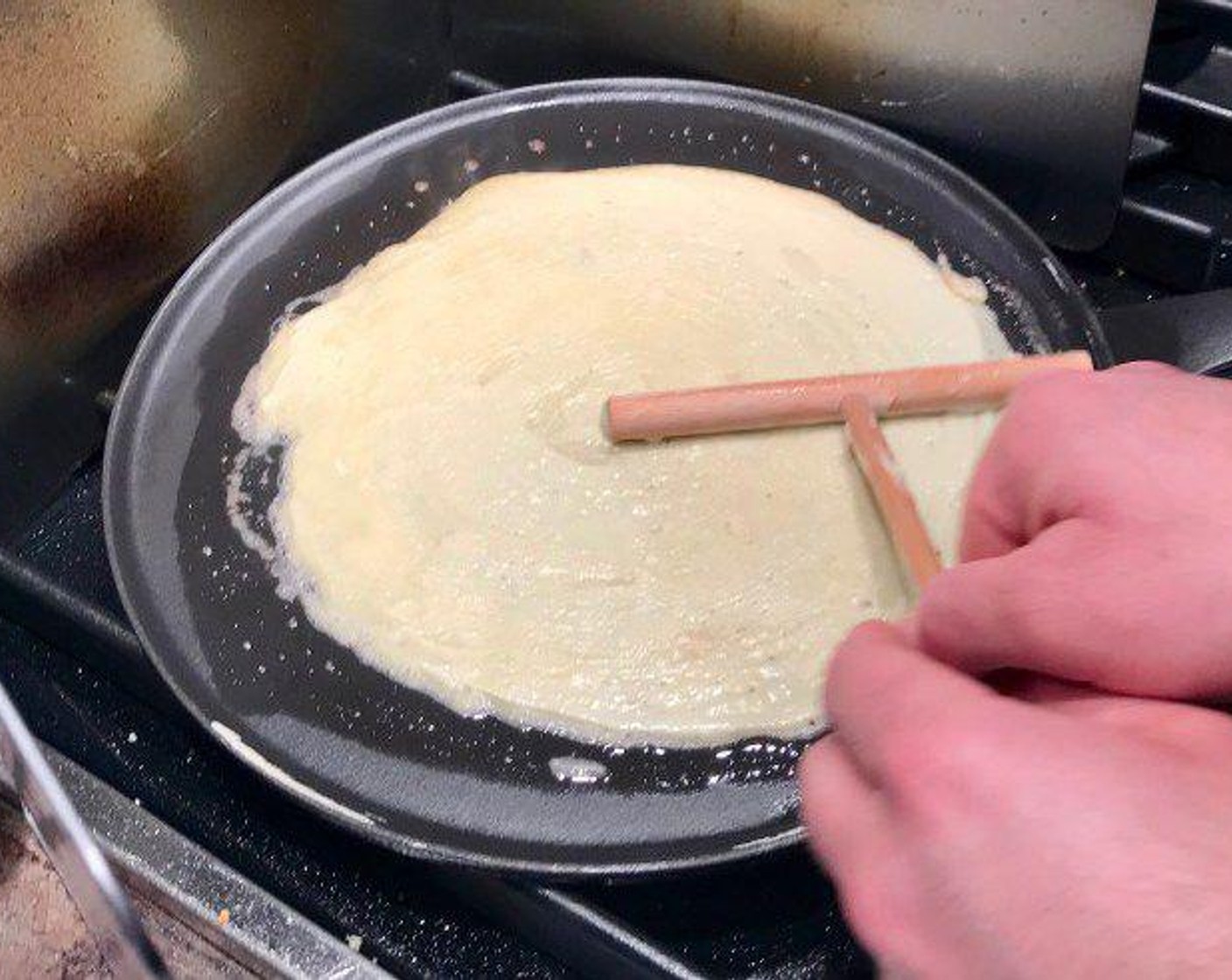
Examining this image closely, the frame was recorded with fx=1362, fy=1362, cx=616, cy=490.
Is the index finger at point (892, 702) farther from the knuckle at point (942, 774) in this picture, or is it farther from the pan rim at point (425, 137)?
the pan rim at point (425, 137)

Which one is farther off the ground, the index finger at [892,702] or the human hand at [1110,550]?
the human hand at [1110,550]

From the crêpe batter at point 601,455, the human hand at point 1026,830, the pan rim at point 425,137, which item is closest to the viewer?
the human hand at point 1026,830

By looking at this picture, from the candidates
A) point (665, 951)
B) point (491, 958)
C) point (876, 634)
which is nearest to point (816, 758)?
point (876, 634)

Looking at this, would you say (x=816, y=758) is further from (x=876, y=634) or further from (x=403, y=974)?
(x=403, y=974)

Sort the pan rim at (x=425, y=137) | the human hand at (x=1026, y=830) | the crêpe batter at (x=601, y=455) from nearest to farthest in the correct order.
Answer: the human hand at (x=1026, y=830) < the pan rim at (x=425, y=137) < the crêpe batter at (x=601, y=455)

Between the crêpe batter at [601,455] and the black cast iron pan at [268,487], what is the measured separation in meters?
0.02

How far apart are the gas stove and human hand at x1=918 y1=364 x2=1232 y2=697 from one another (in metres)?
0.32

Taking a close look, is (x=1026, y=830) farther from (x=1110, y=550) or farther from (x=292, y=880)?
(x=292, y=880)

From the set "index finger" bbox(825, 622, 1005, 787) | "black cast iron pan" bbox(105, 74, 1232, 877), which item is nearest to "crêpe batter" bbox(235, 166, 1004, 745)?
"black cast iron pan" bbox(105, 74, 1232, 877)

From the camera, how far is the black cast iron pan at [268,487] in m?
0.81

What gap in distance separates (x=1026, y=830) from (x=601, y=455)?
57 cm

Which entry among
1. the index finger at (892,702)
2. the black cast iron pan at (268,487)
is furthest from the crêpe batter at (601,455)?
the index finger at (892,702)

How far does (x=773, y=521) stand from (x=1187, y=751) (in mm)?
484

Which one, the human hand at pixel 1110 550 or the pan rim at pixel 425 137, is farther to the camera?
the pan rim at pixel 425 137
